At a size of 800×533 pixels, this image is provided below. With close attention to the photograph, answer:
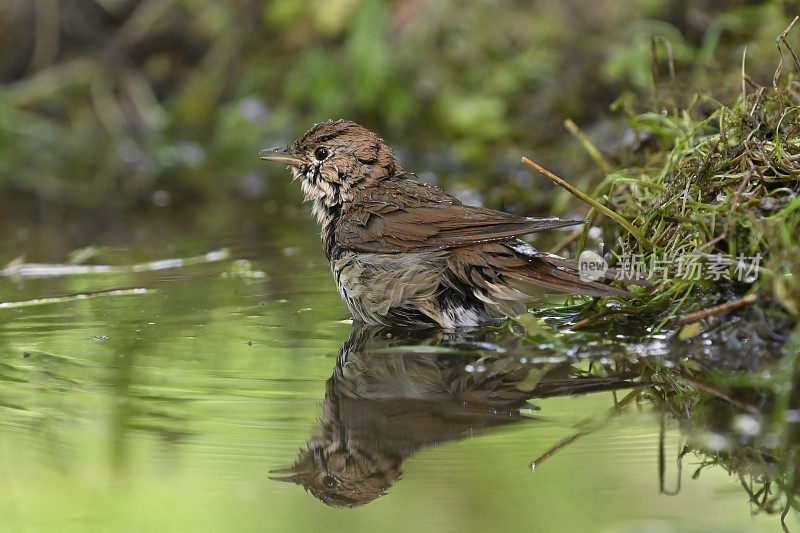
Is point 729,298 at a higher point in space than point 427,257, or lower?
lower

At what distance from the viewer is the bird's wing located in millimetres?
3803

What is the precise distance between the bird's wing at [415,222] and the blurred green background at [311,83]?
2.32 m

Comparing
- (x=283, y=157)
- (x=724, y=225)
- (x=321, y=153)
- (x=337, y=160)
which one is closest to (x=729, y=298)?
(x=724, y=225)

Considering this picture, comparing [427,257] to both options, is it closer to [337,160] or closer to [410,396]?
[337,160]

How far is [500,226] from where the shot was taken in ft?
12.3

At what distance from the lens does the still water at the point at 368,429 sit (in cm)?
234

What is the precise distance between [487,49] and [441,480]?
747 centimetres

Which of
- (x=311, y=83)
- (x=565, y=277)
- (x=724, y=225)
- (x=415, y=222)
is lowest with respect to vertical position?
(x=565, y=277)

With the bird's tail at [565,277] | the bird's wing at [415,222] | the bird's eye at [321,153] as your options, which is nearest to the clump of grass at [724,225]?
the bird's tail at [565,277]

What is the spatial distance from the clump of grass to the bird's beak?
149 centimetres

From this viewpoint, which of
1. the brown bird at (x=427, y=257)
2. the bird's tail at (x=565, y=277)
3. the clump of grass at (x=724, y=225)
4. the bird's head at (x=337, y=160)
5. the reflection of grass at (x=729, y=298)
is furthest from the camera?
the bird's head at (x=337, y=160)

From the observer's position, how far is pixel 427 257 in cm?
400

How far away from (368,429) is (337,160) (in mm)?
2073

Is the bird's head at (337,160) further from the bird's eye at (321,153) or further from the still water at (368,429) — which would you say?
the still water at (368,429)
